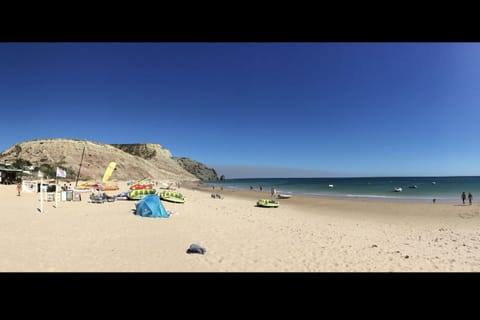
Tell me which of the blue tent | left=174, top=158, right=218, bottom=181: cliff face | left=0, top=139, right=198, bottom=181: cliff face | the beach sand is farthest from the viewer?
left=174, top=158, right=218, bottom=181: cliff face

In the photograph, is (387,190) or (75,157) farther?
(75,157)

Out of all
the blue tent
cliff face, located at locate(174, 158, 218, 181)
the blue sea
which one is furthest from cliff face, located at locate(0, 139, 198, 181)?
cliff face, located at locate(174, 158, 218, 181)

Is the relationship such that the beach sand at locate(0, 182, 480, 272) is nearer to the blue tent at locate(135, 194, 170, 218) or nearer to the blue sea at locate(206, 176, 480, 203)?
the blue tent at locate(135, 194, 170, 218)

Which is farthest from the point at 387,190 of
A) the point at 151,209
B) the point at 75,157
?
the point at 75,157

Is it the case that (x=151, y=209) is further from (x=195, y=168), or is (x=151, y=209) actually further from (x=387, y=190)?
(x=195, y=168)

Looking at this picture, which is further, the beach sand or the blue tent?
the blue tent

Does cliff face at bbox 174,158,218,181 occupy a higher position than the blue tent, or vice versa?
cliff face at bbox 174,158,218,181

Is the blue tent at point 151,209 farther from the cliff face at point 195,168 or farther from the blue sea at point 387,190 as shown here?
the cliff face at point 195,168

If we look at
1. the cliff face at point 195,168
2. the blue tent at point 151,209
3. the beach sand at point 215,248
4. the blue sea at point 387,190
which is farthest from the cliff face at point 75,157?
the cliff face at point 195,168

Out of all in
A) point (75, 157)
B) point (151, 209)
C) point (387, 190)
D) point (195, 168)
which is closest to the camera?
point (151, 209)
